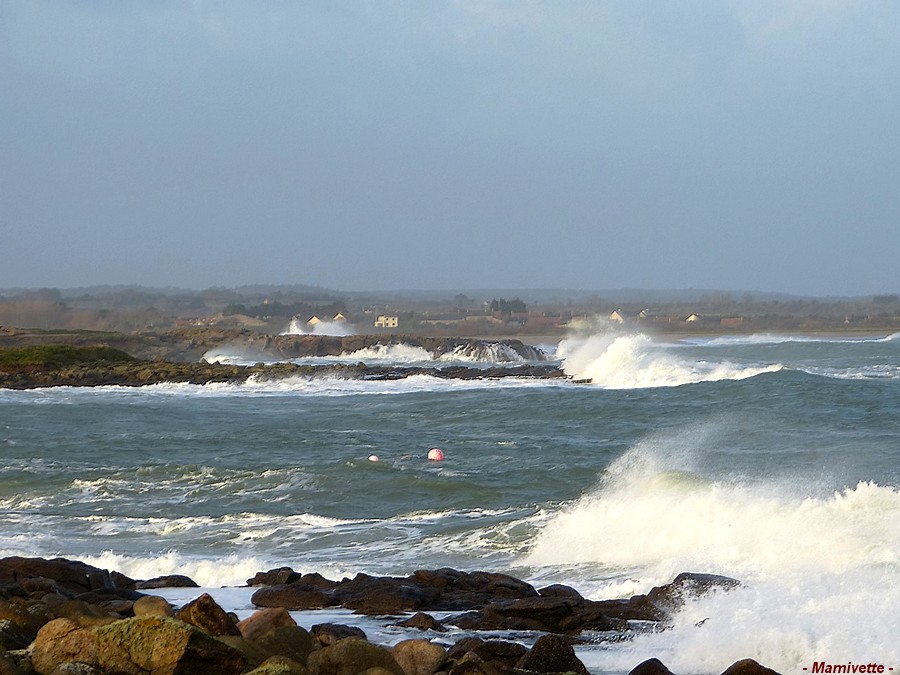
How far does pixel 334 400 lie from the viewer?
3544 centimetres

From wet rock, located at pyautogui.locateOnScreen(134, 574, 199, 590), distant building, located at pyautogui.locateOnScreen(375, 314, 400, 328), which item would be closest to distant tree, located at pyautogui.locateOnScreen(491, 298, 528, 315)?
distant building, located at pyautogui.locateOnScreen(375, 314, 400, 328)

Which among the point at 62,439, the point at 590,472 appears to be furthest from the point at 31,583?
the point at 62,439

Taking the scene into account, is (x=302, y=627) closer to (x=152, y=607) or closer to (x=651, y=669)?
(x=152, y=607)

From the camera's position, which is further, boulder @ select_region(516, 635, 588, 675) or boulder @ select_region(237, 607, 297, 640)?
boulder @ select_region(237, 607, 297, 640)

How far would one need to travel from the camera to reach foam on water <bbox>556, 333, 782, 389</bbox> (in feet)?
129

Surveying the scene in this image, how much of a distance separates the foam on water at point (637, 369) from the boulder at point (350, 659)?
30824 millimetres

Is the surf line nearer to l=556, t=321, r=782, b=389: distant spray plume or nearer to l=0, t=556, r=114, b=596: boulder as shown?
l=0, t=556, r=114, b=596: boulder

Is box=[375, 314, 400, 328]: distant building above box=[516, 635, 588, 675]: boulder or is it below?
below

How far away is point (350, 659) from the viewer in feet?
21.3

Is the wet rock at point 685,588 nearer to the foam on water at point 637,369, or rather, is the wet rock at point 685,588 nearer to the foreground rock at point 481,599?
the foreground rock at point 481,599

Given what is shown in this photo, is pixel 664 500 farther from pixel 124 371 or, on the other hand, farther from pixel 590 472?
pixel 124 371

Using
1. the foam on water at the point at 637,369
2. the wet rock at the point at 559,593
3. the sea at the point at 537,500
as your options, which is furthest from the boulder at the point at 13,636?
the foam on water at the point at 637,369

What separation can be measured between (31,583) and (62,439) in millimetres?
15718

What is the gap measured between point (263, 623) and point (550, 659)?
70.7 inches
